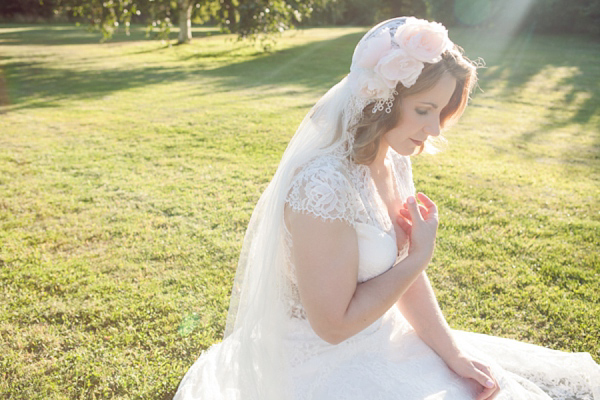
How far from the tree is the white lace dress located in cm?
1355

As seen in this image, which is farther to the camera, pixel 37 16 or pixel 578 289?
pixel 37 16

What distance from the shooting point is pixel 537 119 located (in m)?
9.66

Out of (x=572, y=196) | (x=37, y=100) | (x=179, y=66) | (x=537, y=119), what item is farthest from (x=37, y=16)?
(x=572, y=196)

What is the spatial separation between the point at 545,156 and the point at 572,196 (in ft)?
5.86

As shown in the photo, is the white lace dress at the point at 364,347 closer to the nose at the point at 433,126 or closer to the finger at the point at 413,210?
the finger at the point at 413,210

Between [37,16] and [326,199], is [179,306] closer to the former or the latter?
[326,199]

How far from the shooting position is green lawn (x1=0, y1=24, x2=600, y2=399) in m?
3.27

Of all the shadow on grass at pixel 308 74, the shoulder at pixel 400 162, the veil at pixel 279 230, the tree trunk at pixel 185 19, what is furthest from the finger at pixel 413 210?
the tree trunk at pixel 185 19

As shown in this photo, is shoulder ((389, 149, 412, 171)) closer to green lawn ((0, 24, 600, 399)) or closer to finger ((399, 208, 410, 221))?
finger ((399, 208, 410, 221))

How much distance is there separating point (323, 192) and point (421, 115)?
0.56 m

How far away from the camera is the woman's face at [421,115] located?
1934 mm

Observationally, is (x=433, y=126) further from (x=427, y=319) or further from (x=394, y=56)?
(x=427, y=319)

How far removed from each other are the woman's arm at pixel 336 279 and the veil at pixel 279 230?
237mm

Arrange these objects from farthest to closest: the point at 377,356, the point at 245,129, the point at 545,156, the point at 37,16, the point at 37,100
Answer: the point at 37,16, the point at 37,100, the point at 245,129, the point at 545,156, the point at 377,356
